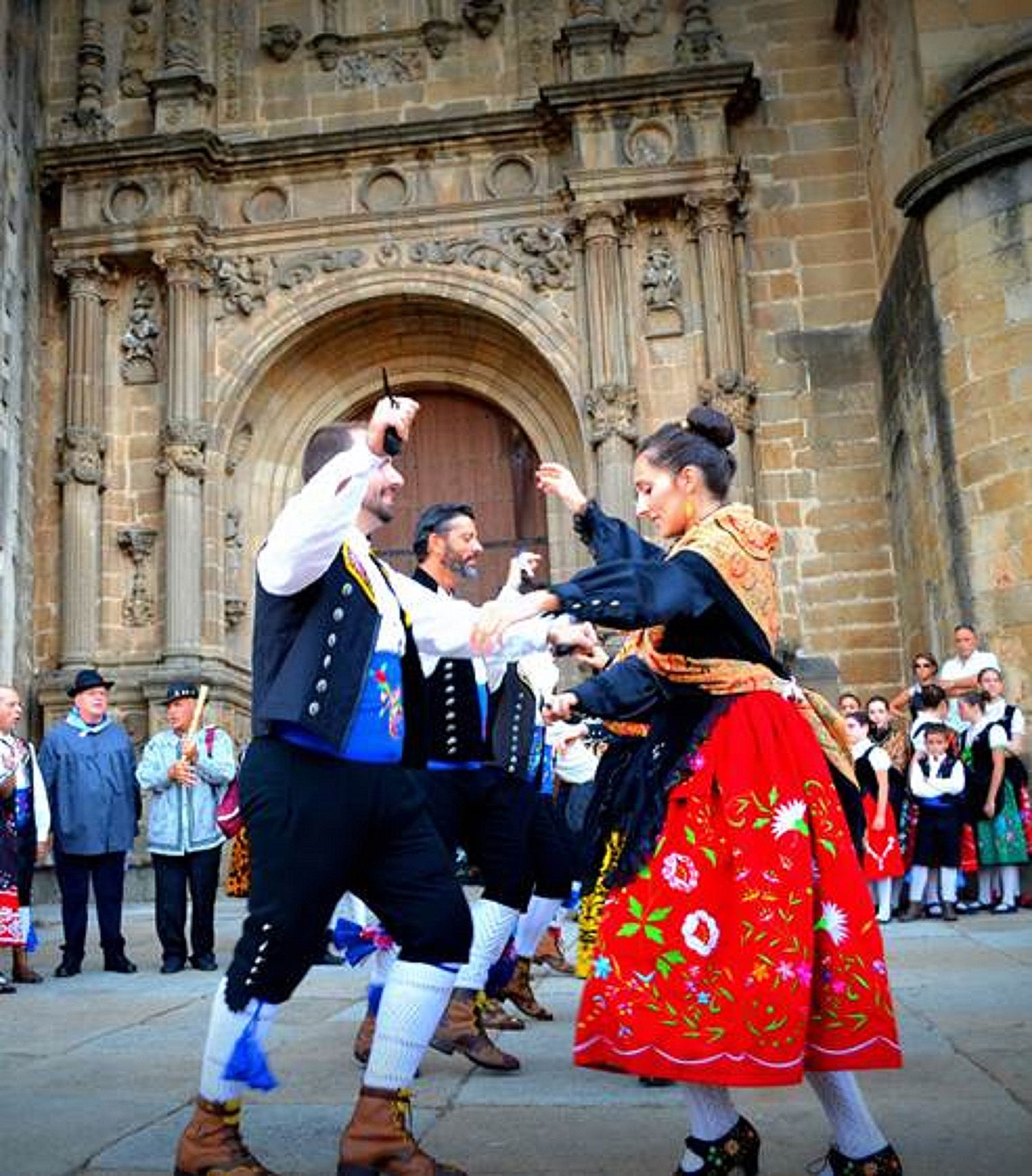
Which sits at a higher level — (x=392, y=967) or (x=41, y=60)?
(x=41, y=60)

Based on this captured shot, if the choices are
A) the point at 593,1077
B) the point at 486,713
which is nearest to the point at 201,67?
the point at 486,713

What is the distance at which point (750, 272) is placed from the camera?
1376 cm

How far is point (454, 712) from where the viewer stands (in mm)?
4238

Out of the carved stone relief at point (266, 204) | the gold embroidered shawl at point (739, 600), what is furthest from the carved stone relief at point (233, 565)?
the gold embroidered shawl at point (739, 600)

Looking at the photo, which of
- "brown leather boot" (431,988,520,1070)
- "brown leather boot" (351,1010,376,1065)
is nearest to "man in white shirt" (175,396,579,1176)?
"brown leather boot" (431,988,520,1070)

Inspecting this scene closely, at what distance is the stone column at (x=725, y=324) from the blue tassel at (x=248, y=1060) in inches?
413

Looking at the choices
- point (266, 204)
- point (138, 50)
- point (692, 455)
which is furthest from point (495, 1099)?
point (138, 50)

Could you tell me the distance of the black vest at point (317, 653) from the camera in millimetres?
2932

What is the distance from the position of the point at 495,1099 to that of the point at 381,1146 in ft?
3.63

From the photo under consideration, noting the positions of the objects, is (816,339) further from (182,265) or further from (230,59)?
(230,59)

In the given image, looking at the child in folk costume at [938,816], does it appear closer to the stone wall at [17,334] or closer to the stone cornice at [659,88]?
the stone cornice at [659,88]

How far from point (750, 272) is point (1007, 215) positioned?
3721 millimetres

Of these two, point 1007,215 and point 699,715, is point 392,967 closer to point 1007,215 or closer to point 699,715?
point 699,715

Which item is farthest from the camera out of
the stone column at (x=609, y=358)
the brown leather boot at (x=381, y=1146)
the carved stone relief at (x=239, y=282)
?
the carved stone relief at (x=239, y=282)
